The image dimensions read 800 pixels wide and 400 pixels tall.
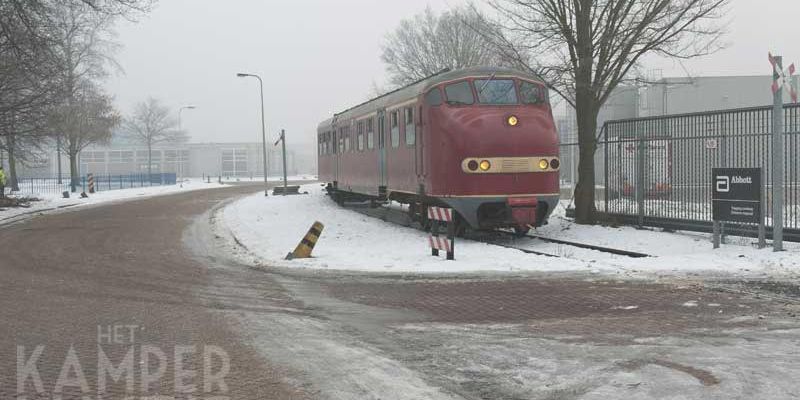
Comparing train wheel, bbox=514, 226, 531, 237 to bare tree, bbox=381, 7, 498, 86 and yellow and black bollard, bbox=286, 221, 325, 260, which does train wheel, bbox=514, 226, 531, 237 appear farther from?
bare tree, bbox=381, 7, 498, 86

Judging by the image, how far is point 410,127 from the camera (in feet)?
53.8

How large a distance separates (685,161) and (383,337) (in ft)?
35.1

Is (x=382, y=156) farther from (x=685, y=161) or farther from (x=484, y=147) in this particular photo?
(x=685, y=161)

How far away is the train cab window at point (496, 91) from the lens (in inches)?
589

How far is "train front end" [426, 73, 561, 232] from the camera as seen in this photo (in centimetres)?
1433

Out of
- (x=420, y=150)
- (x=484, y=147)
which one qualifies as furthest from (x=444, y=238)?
(x=420, y=150)

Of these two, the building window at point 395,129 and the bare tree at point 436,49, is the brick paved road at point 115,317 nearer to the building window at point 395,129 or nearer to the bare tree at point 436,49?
the building window at point 395,129

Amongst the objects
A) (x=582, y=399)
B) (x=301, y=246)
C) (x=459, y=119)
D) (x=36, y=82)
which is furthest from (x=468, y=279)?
(x=36, y=82)

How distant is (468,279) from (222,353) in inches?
196

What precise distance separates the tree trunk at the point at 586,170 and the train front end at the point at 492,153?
283cm

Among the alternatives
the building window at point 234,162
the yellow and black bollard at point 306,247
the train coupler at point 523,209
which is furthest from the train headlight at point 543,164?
the building window at point 234,162

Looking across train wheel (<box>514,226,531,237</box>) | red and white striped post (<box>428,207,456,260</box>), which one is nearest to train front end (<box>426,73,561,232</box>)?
train wheel (<box>514,226,531,237</box>)

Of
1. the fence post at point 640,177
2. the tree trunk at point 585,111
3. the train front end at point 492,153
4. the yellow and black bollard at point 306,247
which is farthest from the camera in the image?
the tree trunk at point 585,111

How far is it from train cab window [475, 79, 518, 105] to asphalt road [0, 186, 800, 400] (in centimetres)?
528
